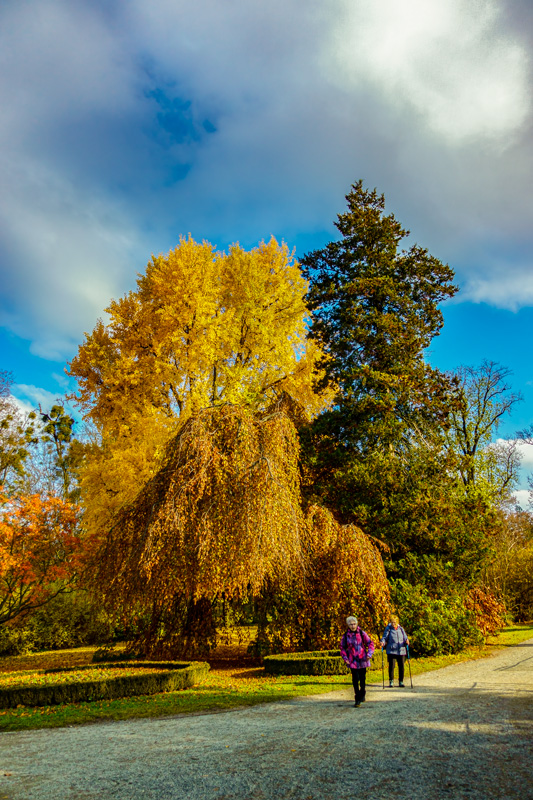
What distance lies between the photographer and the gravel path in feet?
13.6

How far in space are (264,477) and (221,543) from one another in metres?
1.66

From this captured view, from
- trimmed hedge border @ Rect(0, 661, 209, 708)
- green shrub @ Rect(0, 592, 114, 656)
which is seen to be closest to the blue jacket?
trimmed hedge border @ Rect(0, 661, 209, 708)

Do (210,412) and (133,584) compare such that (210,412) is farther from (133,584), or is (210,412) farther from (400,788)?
(400,788)

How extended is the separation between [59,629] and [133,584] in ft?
30.5

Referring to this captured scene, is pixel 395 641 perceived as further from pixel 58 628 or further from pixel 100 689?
pixel 58 628

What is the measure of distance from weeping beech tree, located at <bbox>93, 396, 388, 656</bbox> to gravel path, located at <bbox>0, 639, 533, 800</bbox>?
10.5 ft

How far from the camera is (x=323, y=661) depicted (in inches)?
424

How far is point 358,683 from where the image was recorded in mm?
7684

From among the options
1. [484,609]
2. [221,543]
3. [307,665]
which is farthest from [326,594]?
[484,609]

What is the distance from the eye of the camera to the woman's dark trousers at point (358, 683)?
7.50m

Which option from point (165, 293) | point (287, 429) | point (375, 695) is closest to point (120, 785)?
point (375, 695)

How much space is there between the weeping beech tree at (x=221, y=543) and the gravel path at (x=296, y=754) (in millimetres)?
3198

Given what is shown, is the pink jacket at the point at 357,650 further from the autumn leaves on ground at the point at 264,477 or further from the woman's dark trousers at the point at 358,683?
the autumn leaves on ground at the point at 264,477

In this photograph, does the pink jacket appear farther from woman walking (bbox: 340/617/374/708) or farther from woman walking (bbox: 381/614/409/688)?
woman walking (bbox: 381/614/409/688)
